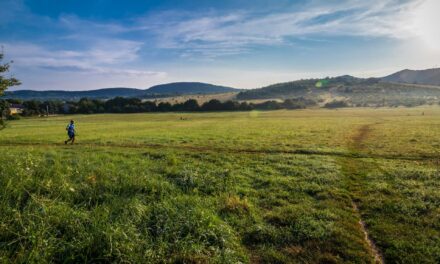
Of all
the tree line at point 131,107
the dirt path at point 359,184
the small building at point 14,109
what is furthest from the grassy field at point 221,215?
the tree line at point 131,107

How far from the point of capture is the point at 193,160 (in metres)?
19.4

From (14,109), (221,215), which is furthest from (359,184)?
(14,109)

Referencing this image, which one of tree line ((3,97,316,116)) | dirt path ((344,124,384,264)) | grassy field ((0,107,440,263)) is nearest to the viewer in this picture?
grassy field ((0,107,440,263))

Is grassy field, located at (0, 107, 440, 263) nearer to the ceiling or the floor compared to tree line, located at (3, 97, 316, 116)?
nearer to the floor

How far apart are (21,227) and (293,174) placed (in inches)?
471

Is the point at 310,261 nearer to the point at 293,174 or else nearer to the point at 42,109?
the point at 293,174

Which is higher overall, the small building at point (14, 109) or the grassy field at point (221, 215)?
the small building at point (14, 109)

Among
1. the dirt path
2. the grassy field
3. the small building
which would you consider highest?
the small building

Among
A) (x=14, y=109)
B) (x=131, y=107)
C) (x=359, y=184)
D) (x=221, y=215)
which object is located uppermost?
(x=14, y=109)

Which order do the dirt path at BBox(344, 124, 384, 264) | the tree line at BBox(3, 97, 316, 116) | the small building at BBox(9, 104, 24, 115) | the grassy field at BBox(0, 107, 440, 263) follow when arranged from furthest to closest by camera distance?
the tree line at BBox(3, 97, 316, 116), the small building at BBox(9, 104, 24, 115), the dirt path at BBox(344, 124, 384, 264), the grassy field at BBox(0, 107, 440, 263)

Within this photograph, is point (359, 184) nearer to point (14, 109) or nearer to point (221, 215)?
point (221, 215)

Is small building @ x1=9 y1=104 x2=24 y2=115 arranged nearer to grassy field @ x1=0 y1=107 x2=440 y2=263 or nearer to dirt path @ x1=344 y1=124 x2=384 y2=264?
grassy field @ x1=0 y1=107 x2=440 y2=263

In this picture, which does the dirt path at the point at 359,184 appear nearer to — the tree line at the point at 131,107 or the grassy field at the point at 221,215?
the grassy field at the point at 221,215

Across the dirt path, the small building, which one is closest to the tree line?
the small building
